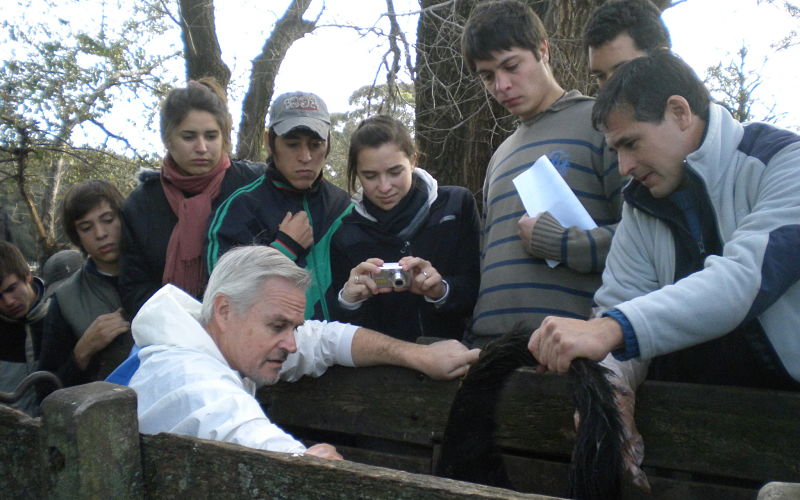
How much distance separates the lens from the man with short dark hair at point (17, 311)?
13.8 feet

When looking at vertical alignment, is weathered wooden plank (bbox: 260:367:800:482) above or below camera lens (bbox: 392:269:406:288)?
below

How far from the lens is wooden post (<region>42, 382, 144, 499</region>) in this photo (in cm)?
151

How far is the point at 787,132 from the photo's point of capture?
2.04 m

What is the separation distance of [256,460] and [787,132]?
1.65 m

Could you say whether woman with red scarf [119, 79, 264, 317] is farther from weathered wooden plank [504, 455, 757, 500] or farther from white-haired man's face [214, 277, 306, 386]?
weathered wooden plank [504, 455, 757, 500]

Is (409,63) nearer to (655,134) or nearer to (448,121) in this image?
(448,121)

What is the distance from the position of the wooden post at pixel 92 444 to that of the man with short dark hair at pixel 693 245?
37.6 inches

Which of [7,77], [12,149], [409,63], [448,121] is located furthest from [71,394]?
[7,77]

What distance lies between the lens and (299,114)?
3.51 m

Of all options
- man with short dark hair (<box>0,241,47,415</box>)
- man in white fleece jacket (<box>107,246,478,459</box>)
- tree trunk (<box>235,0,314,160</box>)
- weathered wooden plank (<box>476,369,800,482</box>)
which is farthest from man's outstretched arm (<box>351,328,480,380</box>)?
tree trunk (<box>235,0,314,160</box>)

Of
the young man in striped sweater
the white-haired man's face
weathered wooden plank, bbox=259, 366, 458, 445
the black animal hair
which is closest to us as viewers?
the black animal hair

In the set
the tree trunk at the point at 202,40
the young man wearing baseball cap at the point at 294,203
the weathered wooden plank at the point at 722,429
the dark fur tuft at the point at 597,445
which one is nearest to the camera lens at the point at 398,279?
the young man wearing baseball cap at the point at 294,203

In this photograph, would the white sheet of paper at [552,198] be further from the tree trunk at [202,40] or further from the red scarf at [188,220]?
the tree trunk at [202,40]

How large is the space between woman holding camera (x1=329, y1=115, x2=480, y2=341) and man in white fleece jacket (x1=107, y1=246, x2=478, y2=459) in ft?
1.63
